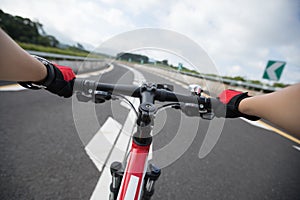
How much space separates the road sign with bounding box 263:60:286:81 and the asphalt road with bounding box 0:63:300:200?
6.41 meters

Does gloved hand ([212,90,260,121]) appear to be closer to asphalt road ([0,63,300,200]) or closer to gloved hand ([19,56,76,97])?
asphalt road ([0,63,300,200])

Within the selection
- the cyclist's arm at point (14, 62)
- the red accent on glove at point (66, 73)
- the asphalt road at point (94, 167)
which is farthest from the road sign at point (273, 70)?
the cyclist's arm at point (14, 62)

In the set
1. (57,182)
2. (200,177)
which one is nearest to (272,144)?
(200,177)

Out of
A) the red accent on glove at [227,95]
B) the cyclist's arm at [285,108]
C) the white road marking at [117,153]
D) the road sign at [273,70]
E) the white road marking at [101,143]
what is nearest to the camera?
the cyclist's arm at [285,108]

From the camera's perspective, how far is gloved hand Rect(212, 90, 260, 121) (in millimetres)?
789

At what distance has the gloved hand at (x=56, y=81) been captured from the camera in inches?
27.3

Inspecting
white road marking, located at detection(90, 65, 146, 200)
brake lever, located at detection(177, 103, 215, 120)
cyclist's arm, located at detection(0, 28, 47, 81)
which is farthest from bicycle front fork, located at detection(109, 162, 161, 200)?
cyclist's arm, located at detection(0, 28, 47, 81)

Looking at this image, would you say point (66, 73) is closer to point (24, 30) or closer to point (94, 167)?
point (94, 167)

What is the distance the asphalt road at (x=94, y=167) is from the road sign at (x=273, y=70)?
641 centimetres

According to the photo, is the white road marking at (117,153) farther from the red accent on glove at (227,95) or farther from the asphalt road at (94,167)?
the red accent on glove at (227,95)

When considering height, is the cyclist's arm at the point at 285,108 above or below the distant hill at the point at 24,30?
below

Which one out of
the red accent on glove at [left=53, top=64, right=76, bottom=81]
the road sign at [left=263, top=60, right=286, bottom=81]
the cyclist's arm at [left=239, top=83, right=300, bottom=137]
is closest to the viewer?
the cyclist's arm at [left=239, top=83, right=300, bottom=137]

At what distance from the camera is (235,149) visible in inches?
110

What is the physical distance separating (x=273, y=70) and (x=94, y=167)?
962cm
